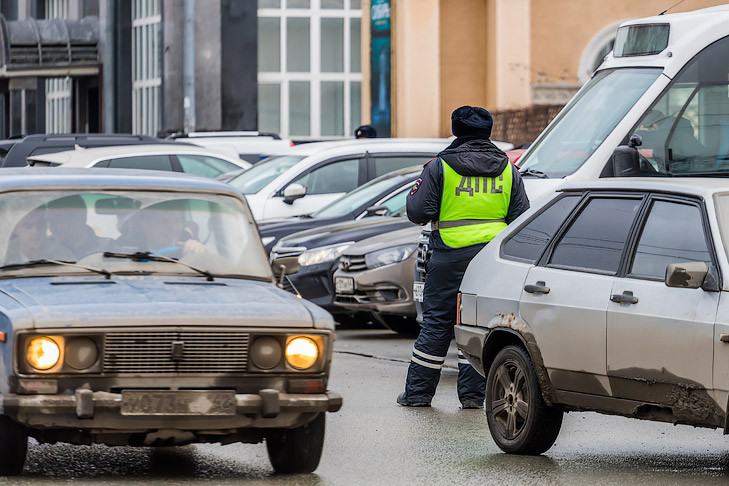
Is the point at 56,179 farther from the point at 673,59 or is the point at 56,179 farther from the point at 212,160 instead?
the point at 212,160

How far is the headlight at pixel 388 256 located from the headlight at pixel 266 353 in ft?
22.3

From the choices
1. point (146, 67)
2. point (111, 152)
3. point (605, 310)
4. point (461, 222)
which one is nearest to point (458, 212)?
point (461, 222)

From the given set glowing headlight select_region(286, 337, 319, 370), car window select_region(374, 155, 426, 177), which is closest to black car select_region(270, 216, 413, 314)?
car window select_region(374, 155, 426, 177)

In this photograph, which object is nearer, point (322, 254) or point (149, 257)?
point (149, 257)

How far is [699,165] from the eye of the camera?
1173 cm

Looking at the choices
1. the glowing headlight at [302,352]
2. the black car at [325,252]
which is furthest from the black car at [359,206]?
the glowing headlight at [302,352]

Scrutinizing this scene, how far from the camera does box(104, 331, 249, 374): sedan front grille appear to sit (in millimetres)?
6906

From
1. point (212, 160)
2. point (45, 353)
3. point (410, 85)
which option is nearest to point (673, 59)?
point (45, 353)

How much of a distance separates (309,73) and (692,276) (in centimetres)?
3042

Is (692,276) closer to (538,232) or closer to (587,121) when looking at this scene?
(538,232)

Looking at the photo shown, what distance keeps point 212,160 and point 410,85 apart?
14.3 metres

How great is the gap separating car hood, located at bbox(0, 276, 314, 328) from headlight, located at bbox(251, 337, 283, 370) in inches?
3.6

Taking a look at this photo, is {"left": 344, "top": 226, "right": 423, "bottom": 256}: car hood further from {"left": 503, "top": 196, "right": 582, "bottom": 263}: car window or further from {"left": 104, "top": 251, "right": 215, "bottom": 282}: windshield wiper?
{"left": 104, "top": 251, "right": 215, "bottom": 282}: windshield wiper

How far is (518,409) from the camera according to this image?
826 cm
